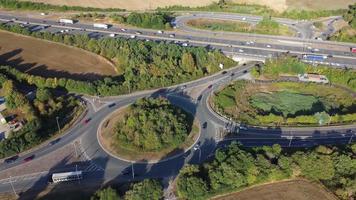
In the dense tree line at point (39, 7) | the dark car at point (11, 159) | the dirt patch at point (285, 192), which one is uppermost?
the dense tree line at point (39, 7)

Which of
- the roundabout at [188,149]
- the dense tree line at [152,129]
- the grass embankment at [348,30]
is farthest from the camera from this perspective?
the grass embankment at [348,30]

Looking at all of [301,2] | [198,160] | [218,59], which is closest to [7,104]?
[198,160]

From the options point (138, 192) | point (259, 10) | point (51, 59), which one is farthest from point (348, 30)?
point (138, 192)

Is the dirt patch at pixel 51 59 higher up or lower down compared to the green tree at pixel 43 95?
higher up

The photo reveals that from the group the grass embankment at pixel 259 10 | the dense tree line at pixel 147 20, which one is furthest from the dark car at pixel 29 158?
the grass embankment at pixel 259 10

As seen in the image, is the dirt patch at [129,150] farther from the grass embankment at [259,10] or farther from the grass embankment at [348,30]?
the grass embankment at [259,10]

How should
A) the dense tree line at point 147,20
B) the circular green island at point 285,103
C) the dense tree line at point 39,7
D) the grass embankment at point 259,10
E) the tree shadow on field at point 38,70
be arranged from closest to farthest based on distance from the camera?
the circular green island at point 285,103, the tree shadow on field at point 38,70, the dense tree line at point 147,20, the grass embankment at point 259,10, the dense tree line at point 39,7
